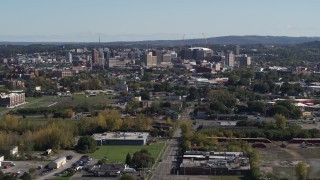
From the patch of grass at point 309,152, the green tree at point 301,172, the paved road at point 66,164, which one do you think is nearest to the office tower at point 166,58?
the patch of grass at point 309,152

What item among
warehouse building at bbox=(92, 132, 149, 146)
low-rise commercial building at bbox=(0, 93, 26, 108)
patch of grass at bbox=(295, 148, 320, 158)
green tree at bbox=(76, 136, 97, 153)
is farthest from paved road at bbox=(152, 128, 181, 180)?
low-rise commercial building at bbox=(0, 93, 26, 108)

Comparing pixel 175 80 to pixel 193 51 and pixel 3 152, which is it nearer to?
pixel 193 51

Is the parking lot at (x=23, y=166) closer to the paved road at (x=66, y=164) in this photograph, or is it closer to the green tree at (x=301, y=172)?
the paved road at (x=66, y=164)

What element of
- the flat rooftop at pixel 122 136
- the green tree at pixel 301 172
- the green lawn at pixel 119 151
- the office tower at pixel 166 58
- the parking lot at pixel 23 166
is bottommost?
the green lawn at pixel 119 151

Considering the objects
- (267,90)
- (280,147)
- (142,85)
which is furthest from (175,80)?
(280,147)

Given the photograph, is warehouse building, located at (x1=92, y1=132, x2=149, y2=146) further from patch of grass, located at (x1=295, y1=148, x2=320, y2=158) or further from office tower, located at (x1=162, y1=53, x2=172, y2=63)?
office tower, located at (x1=162, y1=53, x2=172, y2=63)
